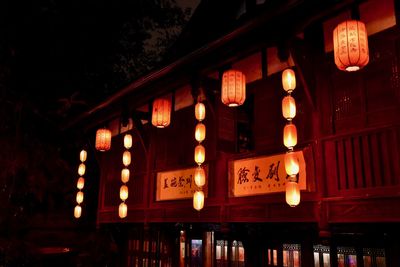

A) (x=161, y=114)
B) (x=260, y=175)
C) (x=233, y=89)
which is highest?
(x=161, y=114)

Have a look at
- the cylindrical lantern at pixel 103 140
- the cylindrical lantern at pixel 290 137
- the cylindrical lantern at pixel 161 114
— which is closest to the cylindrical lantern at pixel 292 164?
the cylindrical lantern at pixel 290 137

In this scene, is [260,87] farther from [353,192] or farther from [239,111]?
[353,192]

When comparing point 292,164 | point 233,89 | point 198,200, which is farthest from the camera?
point 198,200

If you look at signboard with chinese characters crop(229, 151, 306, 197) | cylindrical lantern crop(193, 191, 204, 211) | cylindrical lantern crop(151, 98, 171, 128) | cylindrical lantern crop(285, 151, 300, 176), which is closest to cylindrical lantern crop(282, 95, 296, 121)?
cylindrical lantern crop(285, 151, 300, 176)

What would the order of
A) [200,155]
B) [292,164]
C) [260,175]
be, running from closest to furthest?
[292,164]
[260,175]
[200,155]

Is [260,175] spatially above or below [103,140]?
below

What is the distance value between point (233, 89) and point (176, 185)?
3.97 m

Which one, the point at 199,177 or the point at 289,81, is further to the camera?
the point at 199,177

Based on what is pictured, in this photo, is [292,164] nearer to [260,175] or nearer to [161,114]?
[260,175]

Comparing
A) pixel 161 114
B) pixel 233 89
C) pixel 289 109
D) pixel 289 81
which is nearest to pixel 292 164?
pixel 289 109

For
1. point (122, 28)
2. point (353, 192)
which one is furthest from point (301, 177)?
point (122, 28)

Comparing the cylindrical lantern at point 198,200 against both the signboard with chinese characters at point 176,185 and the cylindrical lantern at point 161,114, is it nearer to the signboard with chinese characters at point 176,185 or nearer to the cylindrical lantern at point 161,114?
the signboard with chinese characters at point 176,185

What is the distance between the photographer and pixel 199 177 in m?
9.45

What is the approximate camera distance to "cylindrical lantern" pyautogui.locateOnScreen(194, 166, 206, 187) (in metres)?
9.43
